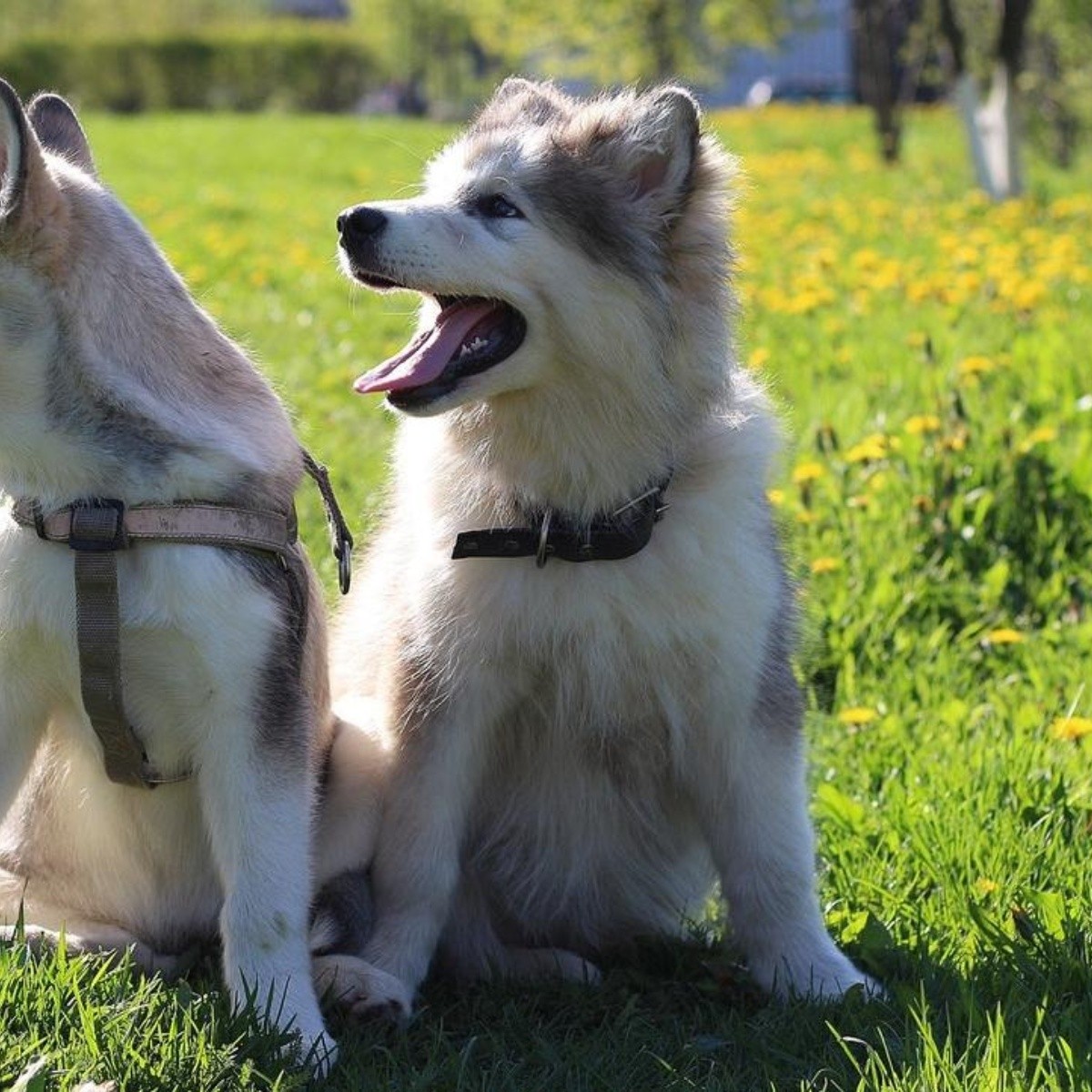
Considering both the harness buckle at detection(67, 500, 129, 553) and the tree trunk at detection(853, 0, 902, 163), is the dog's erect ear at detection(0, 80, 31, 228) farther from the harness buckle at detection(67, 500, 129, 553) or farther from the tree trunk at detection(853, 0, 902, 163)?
the tree trunk at detection(853, 0, 902, 163)

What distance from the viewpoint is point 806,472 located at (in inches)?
193

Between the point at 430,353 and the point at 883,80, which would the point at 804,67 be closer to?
the point at 883,80

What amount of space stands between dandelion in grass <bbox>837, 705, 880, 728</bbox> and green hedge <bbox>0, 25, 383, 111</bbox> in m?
34.0

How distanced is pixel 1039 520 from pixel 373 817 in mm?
2542

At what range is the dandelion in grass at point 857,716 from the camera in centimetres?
409

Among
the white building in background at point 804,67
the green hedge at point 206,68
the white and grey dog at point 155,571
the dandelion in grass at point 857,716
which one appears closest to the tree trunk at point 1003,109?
the dandelion in grass at point 857,716

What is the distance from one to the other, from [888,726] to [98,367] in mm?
2256

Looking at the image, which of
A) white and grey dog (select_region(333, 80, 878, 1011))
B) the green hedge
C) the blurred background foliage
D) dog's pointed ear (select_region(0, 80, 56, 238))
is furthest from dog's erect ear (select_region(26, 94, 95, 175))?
the green hedge

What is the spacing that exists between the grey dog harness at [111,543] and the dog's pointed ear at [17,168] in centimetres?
49

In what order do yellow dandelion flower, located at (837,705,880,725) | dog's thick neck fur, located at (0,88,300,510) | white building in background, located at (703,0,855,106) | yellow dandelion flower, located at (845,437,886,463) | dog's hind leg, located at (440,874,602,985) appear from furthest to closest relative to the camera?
white building in background, located at (703,0,855,106) → yellow dandelion flower, located at (845,437,886,463) → yellow dandelion flower, located at (837,705,880,725) → dog's hind leg, located at (440,874,602,985) → dog's thick neck fur, located at (0,88,300,510)

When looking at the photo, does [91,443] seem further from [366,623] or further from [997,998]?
[997,998]

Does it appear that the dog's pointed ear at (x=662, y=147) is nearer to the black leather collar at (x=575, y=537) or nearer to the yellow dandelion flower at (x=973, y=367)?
the black leather collar at (x=575, y=537)

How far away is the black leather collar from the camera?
311 centimetres

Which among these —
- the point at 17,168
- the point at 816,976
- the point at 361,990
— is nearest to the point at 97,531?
the point at 17,168
